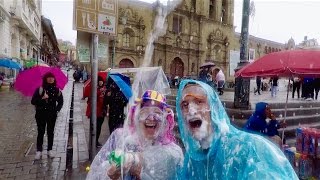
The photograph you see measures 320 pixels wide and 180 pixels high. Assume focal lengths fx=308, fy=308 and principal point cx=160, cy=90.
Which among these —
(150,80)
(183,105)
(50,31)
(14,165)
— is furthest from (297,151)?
(50,31)

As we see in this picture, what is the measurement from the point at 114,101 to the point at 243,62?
3.49 m

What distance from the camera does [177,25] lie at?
40.7 metres

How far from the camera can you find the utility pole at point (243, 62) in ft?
26.4

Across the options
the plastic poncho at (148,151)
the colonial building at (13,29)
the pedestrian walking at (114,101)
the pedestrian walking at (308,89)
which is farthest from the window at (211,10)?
the plastic poncho at (148,151)

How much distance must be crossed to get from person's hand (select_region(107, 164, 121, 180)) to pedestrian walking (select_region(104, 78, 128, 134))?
5.03 meters

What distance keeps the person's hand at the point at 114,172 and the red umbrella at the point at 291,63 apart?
3823 mm

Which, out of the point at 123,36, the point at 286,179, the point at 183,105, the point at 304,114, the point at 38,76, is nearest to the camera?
the point at 286,179

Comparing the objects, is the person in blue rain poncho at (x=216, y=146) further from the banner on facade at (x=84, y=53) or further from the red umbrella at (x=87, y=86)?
the red umbrella at (x=87, y=86)

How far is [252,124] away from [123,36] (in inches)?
1223

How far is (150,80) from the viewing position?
1049 cm

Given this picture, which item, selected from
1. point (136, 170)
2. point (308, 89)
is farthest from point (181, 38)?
point (136, 170)

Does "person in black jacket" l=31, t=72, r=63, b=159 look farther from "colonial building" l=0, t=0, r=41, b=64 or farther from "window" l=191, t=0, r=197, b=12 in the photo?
"window" l=191, t=0, r=197, b=12

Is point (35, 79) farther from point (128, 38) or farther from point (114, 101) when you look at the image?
point (128, 38)

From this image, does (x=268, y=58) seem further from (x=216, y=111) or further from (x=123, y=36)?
(x=123, y=36)
